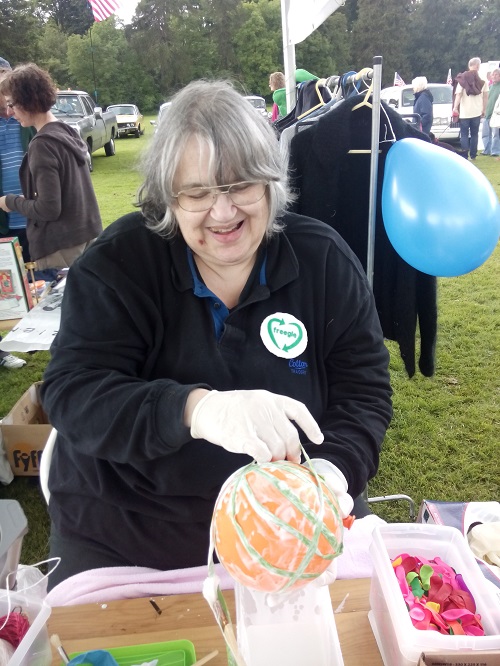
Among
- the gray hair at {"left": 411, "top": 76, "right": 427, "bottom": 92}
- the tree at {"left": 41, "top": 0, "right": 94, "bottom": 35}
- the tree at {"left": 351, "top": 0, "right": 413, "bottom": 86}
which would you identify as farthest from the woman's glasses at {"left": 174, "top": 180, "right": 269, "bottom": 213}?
the tree at {"left": 41, "top": 0, "right": 94, "bottom": 35}

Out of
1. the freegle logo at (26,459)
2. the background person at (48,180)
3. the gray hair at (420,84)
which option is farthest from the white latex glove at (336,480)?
the gray hair at (420,84)

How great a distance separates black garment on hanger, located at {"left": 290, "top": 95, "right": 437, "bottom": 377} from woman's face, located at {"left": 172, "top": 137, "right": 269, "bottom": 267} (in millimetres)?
1033

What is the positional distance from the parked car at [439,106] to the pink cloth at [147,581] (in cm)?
1253

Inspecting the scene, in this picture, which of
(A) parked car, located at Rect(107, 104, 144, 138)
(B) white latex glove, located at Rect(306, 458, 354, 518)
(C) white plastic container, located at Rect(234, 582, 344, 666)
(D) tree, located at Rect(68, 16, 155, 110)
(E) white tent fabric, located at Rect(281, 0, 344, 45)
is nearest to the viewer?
(C) white plastic container, located at Rect(234, 582, 344, 666)

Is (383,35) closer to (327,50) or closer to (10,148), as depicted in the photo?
(327,50)

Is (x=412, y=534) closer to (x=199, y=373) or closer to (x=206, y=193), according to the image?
(x=199, y=373)

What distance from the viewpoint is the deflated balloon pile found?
83 cm

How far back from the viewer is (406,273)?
232 centimetres

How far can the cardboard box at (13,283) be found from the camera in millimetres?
2516

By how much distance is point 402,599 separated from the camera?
0.82 m

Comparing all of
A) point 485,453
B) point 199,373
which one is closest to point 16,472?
point 199,373

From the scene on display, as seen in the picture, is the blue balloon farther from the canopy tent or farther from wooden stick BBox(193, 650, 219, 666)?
wooden stick BBox(193, 650, 219, 666)

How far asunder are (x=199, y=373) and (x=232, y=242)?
328 millimetres

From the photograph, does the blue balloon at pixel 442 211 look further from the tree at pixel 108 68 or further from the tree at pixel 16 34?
the tree at pixel 108 68
